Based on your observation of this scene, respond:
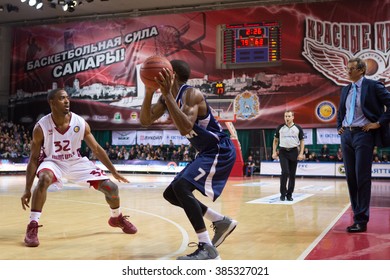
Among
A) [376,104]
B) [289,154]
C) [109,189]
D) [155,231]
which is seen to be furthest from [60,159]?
[289,154]

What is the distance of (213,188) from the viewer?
355 centimetres

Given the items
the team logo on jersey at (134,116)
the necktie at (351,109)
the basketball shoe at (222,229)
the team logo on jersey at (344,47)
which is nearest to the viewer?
the basketball shoe at (222,229)

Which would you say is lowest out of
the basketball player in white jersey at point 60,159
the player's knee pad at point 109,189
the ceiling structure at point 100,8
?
the player's knee pad at point 109,189

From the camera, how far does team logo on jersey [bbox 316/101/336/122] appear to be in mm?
19906

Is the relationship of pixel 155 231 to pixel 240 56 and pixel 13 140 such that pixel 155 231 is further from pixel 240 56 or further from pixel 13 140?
pixel 13 140

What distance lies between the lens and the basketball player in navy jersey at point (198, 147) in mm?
3227

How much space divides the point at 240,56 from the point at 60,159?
17008 mm

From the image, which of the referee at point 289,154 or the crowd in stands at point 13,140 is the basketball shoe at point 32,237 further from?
the crowd in stands at point 13,140

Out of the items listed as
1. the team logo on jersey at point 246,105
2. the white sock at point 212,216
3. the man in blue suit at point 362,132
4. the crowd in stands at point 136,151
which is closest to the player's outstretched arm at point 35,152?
the white sock at point 212,216

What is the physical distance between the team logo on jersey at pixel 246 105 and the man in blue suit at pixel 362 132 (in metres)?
16.1

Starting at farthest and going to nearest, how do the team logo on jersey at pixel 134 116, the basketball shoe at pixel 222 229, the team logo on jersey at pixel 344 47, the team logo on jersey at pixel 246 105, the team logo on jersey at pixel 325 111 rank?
the team logo on jersey at pixel 134 116 → the team logo on jersey at pixel 246 105 → the team logo on jersey at pixel 325 111 → the team logo on jersey at pixel 344 47 → the basketball shoe at pixel 222 229

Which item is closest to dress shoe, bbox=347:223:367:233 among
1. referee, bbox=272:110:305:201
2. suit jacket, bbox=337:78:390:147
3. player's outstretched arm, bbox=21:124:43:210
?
suit jacket, bbox=337:78:390:147

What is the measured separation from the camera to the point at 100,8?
23719 mm
